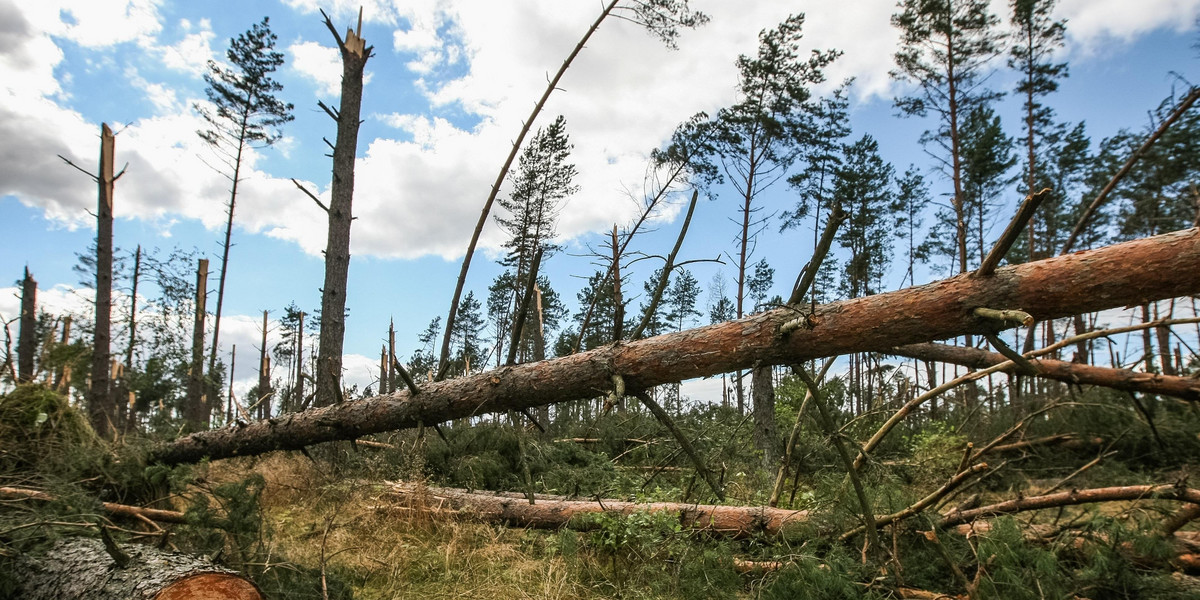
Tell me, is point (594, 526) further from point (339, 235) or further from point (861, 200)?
point (861, 200)

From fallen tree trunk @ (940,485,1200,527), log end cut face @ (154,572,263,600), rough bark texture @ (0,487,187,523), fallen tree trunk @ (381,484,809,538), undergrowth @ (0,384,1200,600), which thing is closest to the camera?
log end cut face @ (154,572,263,600)

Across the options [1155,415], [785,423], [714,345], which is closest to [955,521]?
[714,345]

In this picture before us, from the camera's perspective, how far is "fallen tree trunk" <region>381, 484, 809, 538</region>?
4.35 m

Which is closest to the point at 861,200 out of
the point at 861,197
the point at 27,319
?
the point at 861,197

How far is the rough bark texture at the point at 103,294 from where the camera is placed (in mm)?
12625

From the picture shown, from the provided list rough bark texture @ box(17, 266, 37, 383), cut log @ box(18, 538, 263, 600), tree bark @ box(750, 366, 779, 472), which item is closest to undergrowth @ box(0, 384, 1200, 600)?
cut log @ box(18, 538, 263, 600)

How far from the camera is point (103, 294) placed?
41.9 ft

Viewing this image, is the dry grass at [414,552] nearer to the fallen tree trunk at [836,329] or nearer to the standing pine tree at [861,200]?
the fallen tree trunk at [836,329]

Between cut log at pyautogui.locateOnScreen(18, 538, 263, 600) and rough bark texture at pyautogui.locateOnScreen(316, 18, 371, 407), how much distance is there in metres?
4.81

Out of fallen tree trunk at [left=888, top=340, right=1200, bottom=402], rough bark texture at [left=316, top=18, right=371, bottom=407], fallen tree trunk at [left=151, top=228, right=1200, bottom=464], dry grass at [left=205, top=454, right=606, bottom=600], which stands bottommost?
dry grass at [left=205, top=454, right=606, bottom=600]

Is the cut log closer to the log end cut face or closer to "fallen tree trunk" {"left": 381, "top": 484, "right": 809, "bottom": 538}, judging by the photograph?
the log end cut face

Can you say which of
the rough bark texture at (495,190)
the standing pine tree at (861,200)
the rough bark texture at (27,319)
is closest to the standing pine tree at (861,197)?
the standing pine tree at (861,200)

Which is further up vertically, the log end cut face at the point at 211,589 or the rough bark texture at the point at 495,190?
the rough bark texture at the point at 495,190

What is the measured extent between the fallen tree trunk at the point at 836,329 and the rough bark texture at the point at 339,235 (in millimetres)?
4525
